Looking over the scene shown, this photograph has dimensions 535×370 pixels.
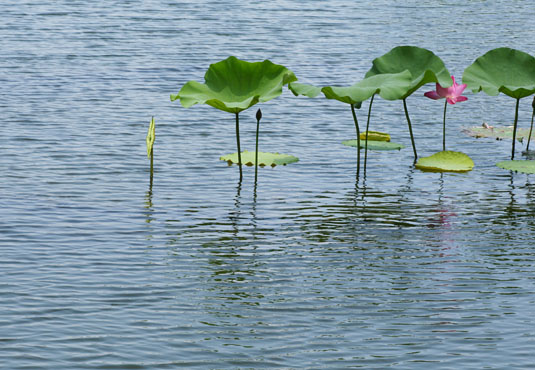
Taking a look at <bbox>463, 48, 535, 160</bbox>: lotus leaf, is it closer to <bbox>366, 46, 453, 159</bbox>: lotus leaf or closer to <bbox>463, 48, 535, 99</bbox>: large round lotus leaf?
<bbox>463, 48, 535, 99</bbox>: large round lotus leaf

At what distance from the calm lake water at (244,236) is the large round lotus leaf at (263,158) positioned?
0.10 meters

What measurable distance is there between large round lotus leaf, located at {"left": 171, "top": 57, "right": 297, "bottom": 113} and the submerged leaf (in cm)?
192

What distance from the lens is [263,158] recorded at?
8875 millimetres

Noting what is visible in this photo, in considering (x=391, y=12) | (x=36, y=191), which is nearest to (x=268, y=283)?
(x=36, y=191)

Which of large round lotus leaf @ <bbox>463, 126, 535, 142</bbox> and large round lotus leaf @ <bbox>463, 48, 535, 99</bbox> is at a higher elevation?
large round lotus leaf @ <bbox>463, 48, 535, 99</bbox>

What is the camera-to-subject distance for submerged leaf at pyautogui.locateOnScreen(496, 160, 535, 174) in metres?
8.46

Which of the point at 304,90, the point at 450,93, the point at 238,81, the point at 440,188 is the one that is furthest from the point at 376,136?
the point at 238,81

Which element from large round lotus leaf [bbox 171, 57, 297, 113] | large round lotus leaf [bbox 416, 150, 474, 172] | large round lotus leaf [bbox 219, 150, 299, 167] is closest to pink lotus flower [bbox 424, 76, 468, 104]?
large round lotus leaf [bbox 416, 150, 474, 172]

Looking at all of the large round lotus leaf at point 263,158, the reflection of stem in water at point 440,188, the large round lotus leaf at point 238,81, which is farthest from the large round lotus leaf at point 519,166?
the large round lotus leaf at point 238,81

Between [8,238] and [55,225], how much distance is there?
1.29ft

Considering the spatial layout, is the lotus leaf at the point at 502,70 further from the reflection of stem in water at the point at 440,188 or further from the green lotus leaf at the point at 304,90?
the green lotus leaf at the point at 304,90

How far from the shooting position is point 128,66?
13.7 metres

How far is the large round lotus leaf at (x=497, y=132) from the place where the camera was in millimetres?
9852

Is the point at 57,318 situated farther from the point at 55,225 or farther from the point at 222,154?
the point at 222,154
